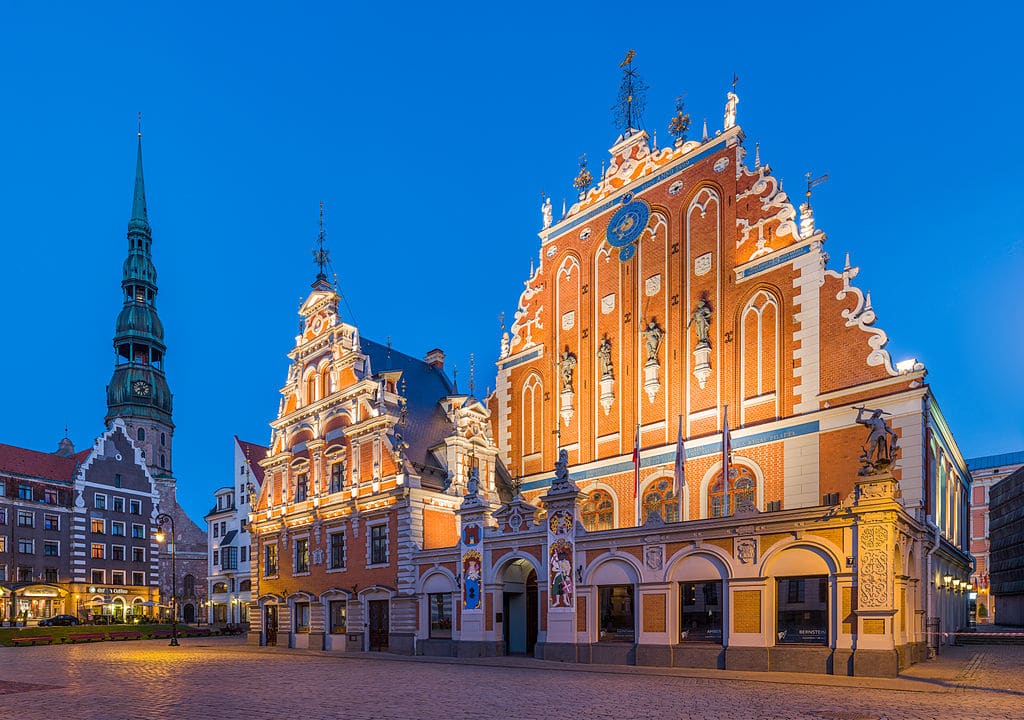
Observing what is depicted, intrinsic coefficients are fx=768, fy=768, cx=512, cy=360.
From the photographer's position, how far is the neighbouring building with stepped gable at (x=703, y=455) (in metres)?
21.3

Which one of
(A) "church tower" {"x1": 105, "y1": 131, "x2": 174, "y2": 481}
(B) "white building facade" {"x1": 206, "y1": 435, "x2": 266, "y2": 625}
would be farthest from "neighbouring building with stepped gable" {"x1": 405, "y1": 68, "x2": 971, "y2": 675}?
(A) "church tower" {"x1": 105, "y1": 131, "x2": 174, "y2": 481}

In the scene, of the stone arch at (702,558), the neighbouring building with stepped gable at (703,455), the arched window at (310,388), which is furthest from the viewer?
the arched window at (310,388)

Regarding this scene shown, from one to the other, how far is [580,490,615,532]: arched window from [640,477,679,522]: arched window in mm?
1658

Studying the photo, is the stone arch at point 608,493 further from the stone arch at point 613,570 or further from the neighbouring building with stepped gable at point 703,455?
the stone arch at point 613,570

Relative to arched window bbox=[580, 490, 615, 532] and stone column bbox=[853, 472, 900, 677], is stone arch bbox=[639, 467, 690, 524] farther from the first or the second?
stone column bbox=[853, 472, 900, 677]

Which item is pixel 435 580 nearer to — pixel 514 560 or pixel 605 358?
pixel 514 560

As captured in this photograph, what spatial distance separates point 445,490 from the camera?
33.9 meters

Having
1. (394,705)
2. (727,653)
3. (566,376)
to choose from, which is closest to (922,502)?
(727,653)

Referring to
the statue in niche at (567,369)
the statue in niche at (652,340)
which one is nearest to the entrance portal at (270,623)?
the statue in niche at (567,369)

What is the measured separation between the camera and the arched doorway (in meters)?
29.8

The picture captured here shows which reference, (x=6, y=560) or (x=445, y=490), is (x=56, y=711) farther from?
(x=6, y=560)

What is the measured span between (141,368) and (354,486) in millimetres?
64091

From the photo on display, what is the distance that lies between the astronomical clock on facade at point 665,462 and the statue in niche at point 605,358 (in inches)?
3.9

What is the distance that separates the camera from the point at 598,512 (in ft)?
101
